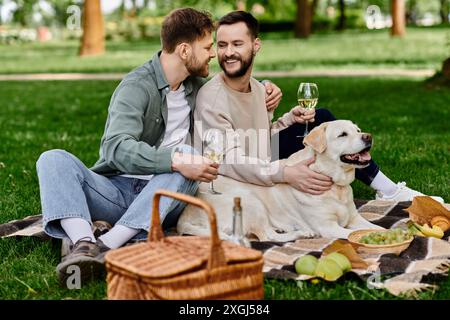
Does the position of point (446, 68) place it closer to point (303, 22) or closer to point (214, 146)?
point (214, 146)

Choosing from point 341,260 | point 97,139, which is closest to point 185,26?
point 341,260

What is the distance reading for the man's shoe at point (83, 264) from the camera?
423 centimetres

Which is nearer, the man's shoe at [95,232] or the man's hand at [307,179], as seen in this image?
the man's shoe at [95,232]

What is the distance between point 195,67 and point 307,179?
3.57 ft

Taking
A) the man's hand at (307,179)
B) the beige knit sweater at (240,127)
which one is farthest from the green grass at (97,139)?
the beige knit sweater at (240,127)

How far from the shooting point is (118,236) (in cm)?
473

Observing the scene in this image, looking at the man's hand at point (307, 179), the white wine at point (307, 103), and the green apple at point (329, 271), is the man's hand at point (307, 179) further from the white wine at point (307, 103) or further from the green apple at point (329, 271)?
the green apple at point (329, 271)

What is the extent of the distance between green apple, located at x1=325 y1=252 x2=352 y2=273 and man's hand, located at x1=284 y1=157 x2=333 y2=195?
38.2 inches

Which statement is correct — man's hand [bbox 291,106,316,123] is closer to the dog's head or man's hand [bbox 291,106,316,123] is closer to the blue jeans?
the dog's head

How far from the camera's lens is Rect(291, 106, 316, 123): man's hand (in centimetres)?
566

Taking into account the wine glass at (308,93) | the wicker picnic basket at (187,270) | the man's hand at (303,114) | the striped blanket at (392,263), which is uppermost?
the wine glass at (308,93)

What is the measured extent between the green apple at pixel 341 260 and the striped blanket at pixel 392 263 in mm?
64
